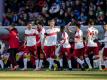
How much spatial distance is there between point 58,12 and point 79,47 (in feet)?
14.5

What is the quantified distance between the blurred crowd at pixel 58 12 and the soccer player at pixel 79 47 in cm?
234

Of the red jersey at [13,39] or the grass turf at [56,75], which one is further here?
the red jersey at [13,39]

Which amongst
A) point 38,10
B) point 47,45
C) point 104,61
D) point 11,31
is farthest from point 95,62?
point 38,10

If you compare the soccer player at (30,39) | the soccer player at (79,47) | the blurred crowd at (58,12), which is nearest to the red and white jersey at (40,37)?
the soccer player at (30,39)

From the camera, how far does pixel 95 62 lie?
2214cm

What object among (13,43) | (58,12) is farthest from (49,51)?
(58,12)

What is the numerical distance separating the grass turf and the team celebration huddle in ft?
4.07

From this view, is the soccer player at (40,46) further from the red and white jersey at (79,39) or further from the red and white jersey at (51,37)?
the red and white jersey at (79,39)

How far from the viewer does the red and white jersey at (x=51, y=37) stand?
22.0m

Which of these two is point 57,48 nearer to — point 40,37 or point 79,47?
point 40,37

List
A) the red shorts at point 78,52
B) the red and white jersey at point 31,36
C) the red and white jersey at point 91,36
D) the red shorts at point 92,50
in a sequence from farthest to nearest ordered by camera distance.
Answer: the red and white jersey at point 31,36, the red shorts at point 78,52, the red shorts at point 92,50, the red and white jersey at point 91,36

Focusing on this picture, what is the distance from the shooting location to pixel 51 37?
22.1 metres

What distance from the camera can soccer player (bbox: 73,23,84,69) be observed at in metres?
21.8

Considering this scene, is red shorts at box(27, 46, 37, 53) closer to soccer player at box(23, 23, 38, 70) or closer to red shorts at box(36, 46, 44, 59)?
soccer player at box(23, 23, 38, 70)
